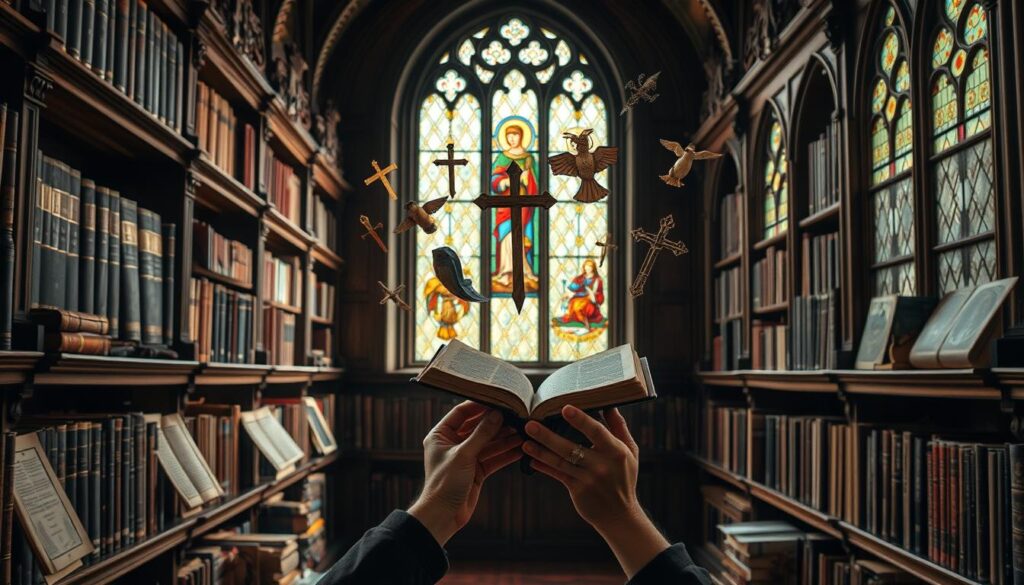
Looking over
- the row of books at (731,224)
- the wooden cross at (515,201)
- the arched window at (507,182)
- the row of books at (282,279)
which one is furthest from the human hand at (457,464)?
the arched window at (507,182)

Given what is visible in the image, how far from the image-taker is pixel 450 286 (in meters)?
1.48

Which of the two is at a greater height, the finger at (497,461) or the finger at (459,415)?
the finger at (459,415)

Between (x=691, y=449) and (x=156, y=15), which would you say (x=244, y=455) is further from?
(x=691, y=449)

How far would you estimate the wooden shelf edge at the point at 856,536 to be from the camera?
8.70 feet

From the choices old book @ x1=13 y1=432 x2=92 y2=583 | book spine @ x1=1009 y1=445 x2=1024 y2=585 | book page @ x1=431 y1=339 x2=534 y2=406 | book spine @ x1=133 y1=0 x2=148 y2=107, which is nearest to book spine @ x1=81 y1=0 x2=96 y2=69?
book spine @ x1=133 y1=0 x2=148 y2=107

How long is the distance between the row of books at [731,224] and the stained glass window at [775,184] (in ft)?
0.76

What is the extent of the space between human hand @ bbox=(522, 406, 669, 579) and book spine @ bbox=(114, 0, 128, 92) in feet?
7.63

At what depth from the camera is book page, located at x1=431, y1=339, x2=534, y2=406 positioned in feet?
5.06

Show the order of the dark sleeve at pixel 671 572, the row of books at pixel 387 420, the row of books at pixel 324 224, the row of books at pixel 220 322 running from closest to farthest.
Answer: the dark sleeve at pixel 671 572 < the row of books at pixel 220 322 < the row of books at pixel 324 224 < the row of books at pixel 387 420

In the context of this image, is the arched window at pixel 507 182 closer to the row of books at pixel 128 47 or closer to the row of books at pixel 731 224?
the row of books at pixel 731 224

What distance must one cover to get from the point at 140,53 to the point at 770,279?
3.26 metres

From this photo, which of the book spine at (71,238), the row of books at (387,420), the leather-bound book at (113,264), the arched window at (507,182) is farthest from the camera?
the arched window at (507,182)

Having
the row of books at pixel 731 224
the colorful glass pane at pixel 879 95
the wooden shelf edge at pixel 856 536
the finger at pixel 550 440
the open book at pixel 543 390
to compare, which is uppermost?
the colorful glass pane at pixel 879 95

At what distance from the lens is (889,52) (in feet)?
11.3
